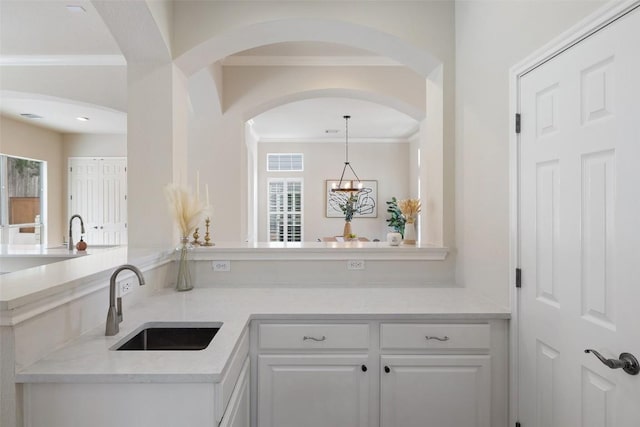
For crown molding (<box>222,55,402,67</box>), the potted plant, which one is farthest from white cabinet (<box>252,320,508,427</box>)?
the potted plant

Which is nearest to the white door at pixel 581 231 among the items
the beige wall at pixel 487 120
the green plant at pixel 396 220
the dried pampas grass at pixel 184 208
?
the beige wall at pixel 487 120

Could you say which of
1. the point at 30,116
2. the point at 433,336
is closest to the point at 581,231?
the point at 433,336

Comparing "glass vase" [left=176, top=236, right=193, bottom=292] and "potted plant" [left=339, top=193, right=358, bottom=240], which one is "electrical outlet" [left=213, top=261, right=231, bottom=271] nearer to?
"glass vase" [left=176, top=236, right=193, bottom=292]

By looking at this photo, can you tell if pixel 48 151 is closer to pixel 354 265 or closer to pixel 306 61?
pixel 306 61

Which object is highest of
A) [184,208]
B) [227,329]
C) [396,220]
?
[184,208]

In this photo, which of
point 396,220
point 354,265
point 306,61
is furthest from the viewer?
point 396,220

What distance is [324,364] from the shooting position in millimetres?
1825

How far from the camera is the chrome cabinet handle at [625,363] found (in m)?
1.13

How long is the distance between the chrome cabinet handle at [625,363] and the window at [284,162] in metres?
7.82

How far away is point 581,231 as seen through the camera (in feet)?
4.44

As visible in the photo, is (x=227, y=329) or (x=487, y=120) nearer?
(x=227, y=329)

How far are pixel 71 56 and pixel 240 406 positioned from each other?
4.15 meters

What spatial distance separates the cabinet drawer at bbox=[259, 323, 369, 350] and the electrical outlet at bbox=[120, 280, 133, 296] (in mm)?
715

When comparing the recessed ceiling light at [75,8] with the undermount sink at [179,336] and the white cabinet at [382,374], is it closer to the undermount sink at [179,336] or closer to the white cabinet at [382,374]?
the undermount sink at [179,336]
